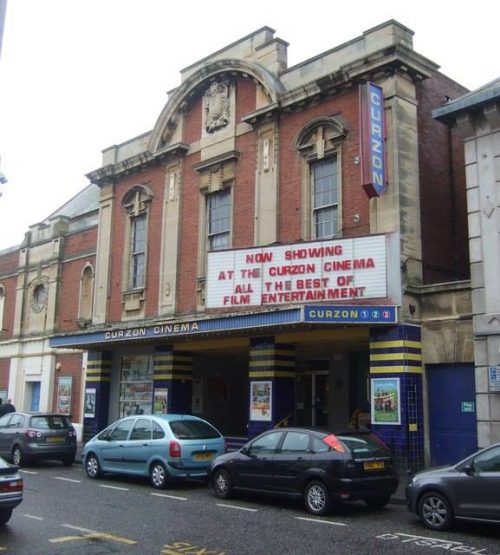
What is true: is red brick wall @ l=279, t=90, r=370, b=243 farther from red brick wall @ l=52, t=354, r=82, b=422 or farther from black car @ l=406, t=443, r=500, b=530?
red brick wall @ l=52, t=354, r=82, b=422

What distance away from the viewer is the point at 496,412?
14.5m

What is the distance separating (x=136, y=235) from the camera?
24859mm

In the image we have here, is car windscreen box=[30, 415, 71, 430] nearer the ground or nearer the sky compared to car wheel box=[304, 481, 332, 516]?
nearer the sky

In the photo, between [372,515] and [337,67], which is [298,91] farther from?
[372,515]

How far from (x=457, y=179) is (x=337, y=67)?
4.53 meters

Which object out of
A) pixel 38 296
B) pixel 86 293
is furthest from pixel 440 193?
pixel 38 296

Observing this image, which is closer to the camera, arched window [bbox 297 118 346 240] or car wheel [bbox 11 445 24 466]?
arched window [bbox 297 118 346 240]

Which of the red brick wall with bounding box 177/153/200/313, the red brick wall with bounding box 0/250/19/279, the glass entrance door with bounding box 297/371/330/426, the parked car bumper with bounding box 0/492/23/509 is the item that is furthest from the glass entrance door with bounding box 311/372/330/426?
the red brick wall with bounding box 0/250/19/279

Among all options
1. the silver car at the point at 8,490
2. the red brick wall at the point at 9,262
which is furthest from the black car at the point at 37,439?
the red brick wall at the point at 9,262

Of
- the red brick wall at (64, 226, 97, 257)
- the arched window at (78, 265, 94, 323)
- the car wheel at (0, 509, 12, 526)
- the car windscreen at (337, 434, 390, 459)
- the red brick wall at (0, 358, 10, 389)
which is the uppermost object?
the red brick wall at (64, 226, 97, 257)

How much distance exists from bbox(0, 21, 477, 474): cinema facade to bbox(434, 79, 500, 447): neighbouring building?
81cm

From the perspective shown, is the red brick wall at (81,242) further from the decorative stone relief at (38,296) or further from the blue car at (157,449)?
the blue car at (157,449)

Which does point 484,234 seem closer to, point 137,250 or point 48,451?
point 48,451

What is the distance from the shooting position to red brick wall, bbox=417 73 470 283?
58.0 feet
